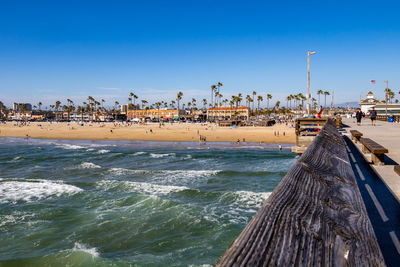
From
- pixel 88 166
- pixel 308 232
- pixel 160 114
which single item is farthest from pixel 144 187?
pixel 160 114

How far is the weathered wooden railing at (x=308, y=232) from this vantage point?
111cm

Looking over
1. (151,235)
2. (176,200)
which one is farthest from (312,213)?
(176,200)

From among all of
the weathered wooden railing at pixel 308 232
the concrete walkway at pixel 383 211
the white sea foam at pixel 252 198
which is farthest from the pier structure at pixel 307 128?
the weathered wooden railing at pixel 308 232

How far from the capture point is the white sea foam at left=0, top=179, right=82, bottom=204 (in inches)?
615

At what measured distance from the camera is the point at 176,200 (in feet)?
46.8

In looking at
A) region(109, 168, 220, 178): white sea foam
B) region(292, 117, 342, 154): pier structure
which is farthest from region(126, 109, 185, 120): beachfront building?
region(292, 117, 342, 154): pier structure

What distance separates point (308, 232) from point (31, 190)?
19416 millimetres

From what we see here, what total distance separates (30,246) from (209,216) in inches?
266

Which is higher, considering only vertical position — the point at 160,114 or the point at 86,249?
the point at 160,114

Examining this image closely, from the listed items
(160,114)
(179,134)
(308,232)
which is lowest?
(179,134)

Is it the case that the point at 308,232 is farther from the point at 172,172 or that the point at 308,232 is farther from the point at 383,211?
the point at 172,172

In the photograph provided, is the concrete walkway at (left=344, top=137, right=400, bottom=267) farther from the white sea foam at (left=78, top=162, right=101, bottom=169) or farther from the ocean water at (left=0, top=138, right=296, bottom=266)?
the white sea foam at (left=78, top=162, right=101, bottom=169)

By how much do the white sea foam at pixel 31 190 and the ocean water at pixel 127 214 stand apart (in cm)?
6

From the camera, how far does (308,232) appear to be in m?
1.27
